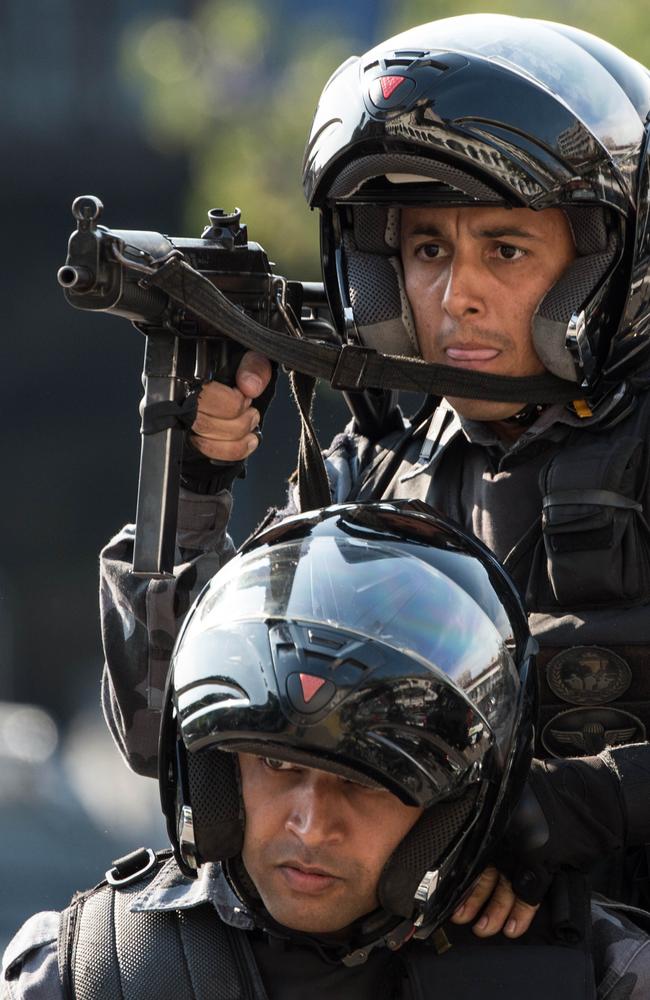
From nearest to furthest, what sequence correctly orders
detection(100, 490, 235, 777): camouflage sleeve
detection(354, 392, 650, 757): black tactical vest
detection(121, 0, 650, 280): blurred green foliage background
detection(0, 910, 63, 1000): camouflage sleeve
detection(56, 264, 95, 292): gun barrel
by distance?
detection(0, 910, 63, 1000): camouflage sleeve < detection(56, 264, 95, 292): gun barrel < detection(354, 392, 650, 757): black tactical vest < detection(100, 490, 235, 777): camouflage sleeve < detection(121, 0, 650, 280): blurred green foliage background

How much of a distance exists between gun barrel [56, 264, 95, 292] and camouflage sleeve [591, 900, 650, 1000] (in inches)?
47.5

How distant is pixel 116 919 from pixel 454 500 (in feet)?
3.18

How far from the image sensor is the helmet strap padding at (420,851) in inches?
97.6

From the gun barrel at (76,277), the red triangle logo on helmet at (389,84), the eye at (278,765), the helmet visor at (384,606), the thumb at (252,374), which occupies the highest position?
the red triangle logo on helmet at (389,84)

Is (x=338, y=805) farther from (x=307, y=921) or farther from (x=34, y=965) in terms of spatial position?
(x=34, y=965)

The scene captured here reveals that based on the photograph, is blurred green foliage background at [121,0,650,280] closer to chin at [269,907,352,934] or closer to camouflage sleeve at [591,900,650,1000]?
camouflage sleeve at [591,900,650,1000]

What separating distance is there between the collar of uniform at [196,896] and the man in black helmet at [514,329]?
394mm

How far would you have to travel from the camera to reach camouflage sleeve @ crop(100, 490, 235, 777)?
299 centimetres

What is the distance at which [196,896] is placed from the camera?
2600 mm

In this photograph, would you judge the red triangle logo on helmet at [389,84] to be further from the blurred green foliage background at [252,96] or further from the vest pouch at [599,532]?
the blurred green foliage background at [252,96]

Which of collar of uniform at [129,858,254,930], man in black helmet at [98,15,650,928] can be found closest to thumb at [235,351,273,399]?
man in black helmet at [98,15,650,928]

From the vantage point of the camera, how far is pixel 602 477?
283 cm

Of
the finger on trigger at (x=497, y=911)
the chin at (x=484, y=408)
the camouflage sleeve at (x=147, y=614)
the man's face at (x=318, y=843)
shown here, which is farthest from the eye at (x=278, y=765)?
the chin at (x=484, y=408)

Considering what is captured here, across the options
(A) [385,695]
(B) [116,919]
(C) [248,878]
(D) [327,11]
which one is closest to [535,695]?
(A) [385,695]
